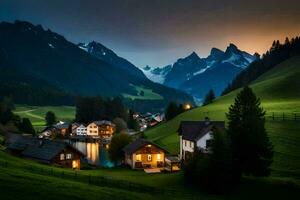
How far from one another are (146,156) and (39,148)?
24257mm

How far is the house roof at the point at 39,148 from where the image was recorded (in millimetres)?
87000

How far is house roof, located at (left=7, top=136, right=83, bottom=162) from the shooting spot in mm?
87000

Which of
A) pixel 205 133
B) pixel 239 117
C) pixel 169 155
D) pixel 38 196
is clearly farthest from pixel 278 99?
pixel 38 196

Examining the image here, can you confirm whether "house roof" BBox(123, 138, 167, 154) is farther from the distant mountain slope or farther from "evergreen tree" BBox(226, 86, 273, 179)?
"evergreen tree" BBox(226, 86, 273, 179)

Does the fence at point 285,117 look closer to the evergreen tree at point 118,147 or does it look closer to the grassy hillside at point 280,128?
the grassy hillside at point 280,128

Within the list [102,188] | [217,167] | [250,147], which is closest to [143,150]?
[250,147]

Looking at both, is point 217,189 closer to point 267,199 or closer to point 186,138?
point 267,199

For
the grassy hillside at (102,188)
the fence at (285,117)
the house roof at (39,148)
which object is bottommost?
the grassy hillside at (102,188)

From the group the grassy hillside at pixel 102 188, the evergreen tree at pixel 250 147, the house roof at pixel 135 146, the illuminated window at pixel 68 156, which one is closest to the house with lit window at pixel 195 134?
the house roof at pixel 135 146

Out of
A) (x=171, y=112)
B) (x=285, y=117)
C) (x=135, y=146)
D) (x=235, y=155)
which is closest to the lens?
(x=235, y=155)

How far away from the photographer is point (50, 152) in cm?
8769

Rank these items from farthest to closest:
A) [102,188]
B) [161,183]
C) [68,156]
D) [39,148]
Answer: [39,148]
[68,156]
[161,183]
[102,188]

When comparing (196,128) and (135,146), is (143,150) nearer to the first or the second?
(135,146)

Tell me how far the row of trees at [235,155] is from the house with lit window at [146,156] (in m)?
31.5
